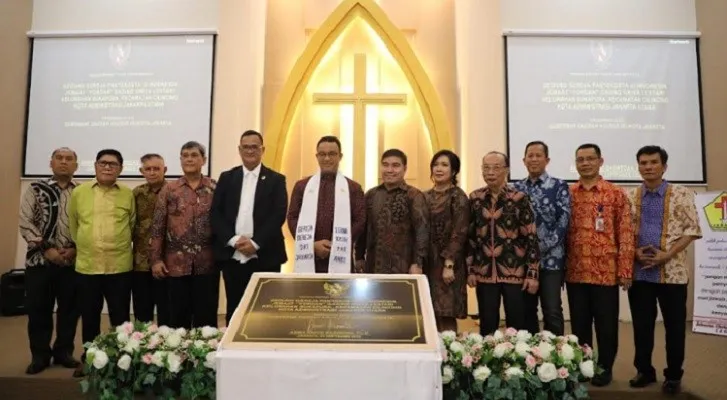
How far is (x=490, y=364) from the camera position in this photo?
1.91 m

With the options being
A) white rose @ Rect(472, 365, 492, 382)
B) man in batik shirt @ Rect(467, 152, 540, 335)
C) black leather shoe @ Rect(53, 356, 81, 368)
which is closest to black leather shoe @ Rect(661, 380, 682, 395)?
man in batik shirt @ Rect(467, 152, 540, 335)

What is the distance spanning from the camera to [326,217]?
10.5 feet

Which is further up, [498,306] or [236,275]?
[236,275]

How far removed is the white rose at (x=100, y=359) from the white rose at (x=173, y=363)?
0.23m

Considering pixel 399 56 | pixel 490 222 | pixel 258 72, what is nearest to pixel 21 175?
pixel 258 72

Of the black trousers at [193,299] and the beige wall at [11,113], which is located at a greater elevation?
the beige wall at [11,113]

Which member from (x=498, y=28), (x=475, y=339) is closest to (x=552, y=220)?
(x=475, y=339)

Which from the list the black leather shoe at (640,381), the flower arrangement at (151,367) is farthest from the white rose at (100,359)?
the black leather shoe at (640,381)

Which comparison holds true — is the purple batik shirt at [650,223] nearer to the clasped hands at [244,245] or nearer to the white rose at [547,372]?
the white rose at [547,372]

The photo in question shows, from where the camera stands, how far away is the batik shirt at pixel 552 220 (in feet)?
9.65

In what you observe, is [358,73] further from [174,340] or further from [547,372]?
[547,372]

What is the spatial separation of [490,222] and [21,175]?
4879mm

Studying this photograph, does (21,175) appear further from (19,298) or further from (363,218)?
(363,218)

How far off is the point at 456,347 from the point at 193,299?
5.64 ft
